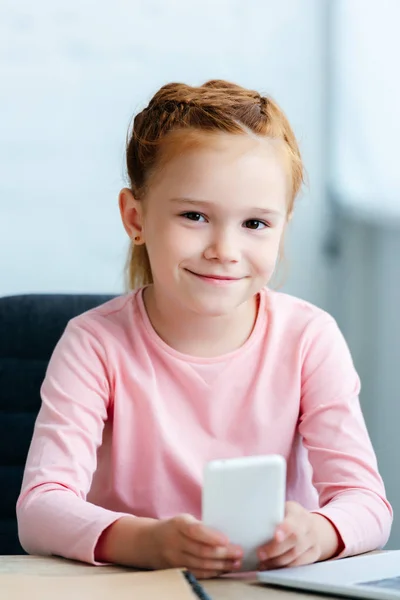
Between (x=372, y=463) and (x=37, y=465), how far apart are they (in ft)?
1.26

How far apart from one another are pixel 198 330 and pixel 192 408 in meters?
0.10

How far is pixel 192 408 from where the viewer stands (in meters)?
1.25

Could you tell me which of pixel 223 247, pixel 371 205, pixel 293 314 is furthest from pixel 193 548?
pixel 371 205

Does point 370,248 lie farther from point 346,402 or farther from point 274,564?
point 274,564

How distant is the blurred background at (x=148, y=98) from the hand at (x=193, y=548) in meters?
1.42

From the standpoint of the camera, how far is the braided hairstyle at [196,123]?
46.8 inches

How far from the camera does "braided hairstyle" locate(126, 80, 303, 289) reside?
1.19 metres

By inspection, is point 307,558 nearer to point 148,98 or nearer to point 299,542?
point 299,542

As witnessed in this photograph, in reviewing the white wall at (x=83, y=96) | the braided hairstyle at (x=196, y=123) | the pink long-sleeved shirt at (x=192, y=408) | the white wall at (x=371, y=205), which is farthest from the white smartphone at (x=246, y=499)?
the white wall at (x=83, y=96)

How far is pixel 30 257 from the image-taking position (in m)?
2.36

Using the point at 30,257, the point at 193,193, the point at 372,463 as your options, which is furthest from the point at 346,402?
the point at 30,257

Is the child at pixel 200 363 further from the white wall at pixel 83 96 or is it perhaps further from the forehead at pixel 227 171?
the white wall at pixel 83 96

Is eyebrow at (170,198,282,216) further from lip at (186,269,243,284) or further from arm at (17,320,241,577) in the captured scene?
arm at (17,320,241,577)

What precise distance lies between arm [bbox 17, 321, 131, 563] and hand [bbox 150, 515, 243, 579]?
0.07 metres
